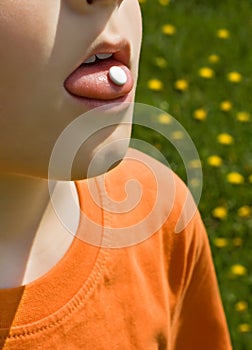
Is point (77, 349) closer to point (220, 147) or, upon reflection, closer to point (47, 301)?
point (47, 301)

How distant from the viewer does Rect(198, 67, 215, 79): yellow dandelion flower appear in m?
3.27

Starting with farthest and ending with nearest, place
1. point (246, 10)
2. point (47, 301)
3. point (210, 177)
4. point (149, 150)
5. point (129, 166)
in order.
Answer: point (246, 10) < point (210, 177) < point (149, 150) < point (129, 166) < point (47, 301)

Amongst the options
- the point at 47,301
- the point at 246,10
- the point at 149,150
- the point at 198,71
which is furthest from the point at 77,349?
the point at 246,10

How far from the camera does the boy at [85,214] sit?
98cm

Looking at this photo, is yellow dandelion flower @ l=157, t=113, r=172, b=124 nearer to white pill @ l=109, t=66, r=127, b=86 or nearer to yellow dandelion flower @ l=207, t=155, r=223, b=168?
yellow dandelion flower @ l=207, t=155, r=223, b=168

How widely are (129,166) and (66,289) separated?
0.89ft

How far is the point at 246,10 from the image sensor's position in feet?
12.0

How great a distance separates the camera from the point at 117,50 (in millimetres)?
1023

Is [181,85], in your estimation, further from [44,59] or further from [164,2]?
[44,59]

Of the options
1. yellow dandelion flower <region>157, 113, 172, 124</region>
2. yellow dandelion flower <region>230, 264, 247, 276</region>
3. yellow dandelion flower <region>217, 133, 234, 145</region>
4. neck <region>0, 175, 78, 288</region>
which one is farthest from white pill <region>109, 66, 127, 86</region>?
yellow dandelion flower <region>217, 133, 234, 145</region>

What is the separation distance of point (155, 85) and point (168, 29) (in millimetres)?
385

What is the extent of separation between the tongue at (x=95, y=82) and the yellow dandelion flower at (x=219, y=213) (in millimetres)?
1671

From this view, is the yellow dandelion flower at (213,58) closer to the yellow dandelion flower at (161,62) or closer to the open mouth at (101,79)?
the yellow dandelion flower at (161,62)

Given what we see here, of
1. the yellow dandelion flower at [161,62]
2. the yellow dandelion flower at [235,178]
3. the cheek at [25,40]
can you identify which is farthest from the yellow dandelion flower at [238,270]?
the cheek at [25,40]
